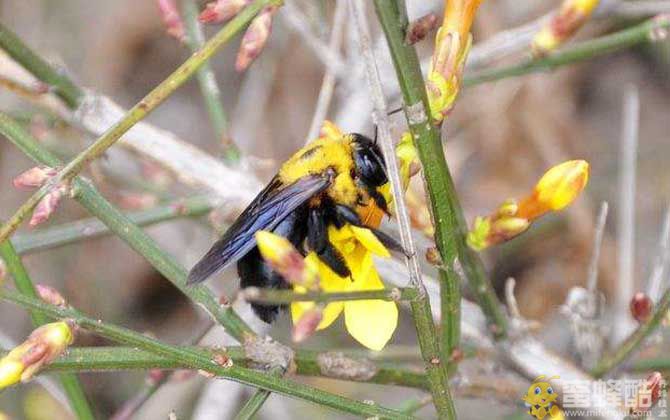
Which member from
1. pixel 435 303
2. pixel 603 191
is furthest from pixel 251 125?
pixel 435 303

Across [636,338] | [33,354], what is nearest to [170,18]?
[33,354]

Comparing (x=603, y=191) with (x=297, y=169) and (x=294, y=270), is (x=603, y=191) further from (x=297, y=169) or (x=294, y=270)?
(x=294, y=270)

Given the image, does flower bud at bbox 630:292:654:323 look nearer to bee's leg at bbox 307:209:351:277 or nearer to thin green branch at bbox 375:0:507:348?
thin green branch at bbox 375:0:507:348

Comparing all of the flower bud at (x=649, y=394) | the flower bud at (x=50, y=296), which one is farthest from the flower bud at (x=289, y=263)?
the flower bud at (x=649, y=394)

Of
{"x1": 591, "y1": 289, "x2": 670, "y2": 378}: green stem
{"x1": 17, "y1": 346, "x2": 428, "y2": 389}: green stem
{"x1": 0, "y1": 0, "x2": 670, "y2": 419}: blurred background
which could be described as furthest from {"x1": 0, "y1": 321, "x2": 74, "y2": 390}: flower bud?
{"x1": 0, "y1": 0, "x2": 670, "y2": 419}: blurred background

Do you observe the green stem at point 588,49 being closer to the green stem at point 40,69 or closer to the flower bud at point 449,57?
the flower bud at point 449,57
